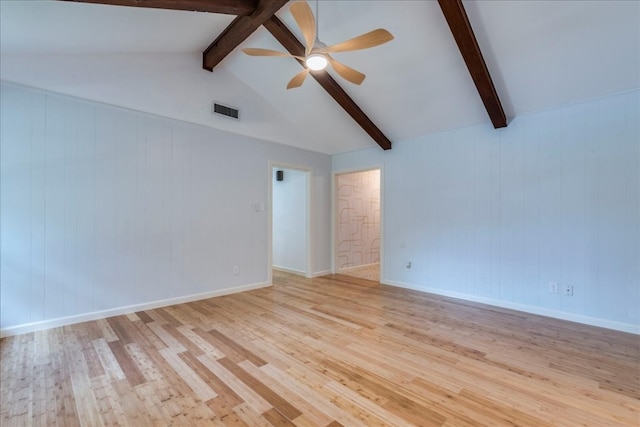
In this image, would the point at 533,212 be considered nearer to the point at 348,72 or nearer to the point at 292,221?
the point at 348,72

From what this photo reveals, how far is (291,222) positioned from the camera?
6.25m

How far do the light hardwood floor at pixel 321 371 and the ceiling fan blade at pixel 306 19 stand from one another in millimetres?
2722

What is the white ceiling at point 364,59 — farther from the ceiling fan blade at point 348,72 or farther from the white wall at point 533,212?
the ceiling fan blade at point 348,72

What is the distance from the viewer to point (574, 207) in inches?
133

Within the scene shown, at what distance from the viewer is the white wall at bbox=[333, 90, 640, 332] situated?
3.12m

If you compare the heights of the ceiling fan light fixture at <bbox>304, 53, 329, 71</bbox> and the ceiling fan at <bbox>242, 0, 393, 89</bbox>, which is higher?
the ceiling fan at <bbox>242, 0, 393, 89</bbox>

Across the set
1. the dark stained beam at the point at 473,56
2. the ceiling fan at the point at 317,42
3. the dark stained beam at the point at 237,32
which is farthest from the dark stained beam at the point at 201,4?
the dark stained beam at the point at 473,56

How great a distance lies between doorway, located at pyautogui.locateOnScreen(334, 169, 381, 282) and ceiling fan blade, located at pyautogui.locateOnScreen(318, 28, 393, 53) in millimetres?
3508

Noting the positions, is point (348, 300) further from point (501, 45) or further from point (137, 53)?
point (137, 53)

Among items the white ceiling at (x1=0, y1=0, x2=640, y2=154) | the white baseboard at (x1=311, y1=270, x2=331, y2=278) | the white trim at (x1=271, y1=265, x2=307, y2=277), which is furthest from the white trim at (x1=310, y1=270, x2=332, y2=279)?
the white ceiling at (x1=0, y1=0, x2=640, y2=154)

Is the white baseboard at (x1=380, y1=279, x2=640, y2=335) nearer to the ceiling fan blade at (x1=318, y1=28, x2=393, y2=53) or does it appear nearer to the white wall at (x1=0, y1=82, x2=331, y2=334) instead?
the white wall at (x1=0, y1=82, x2=331, y2=334)

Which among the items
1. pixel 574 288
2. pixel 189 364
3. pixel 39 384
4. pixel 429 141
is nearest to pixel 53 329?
pixel 39 384

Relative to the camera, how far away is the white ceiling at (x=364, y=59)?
2.65 metres

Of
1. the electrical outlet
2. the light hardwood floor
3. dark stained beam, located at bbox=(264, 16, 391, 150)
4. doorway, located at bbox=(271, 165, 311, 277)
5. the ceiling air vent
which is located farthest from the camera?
doorway, located at bbox=(271, 165, 311, 277)
